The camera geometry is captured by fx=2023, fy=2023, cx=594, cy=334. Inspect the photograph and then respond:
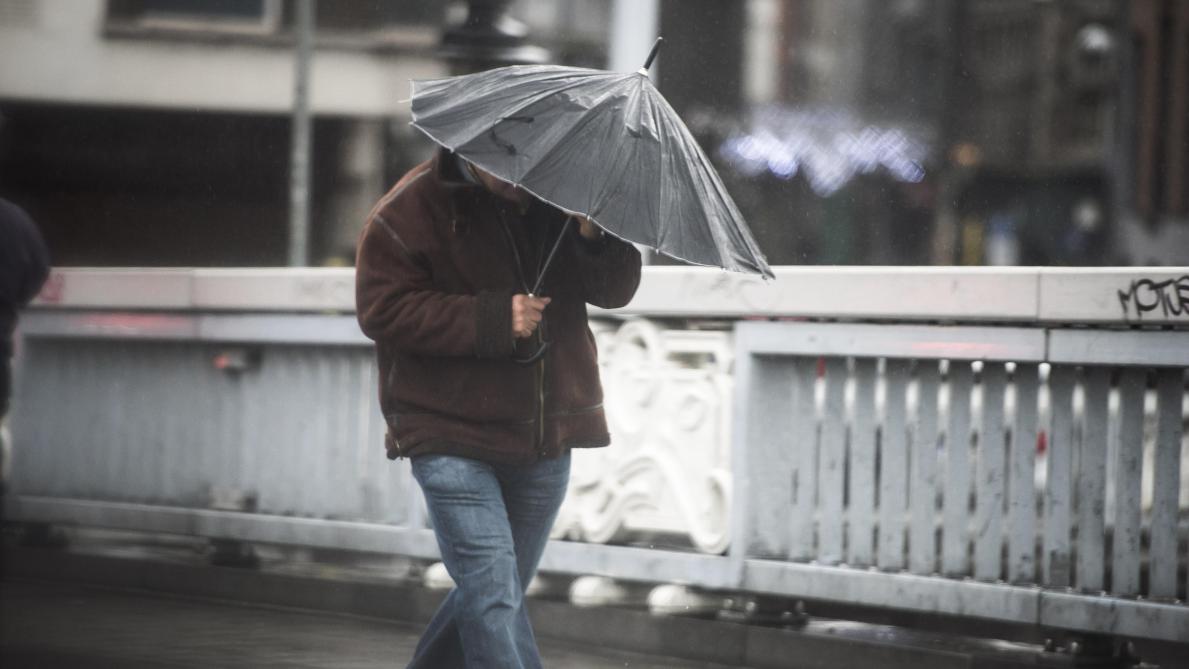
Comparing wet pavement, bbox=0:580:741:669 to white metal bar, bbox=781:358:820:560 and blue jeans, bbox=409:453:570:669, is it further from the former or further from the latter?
blue jeans, bbox=409:453:570:669

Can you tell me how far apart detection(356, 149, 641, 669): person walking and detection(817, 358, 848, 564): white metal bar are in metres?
2.11

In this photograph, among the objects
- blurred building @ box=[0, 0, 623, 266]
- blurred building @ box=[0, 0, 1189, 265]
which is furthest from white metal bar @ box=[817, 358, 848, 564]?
blurred building @ box=[0, 0, 623, 266]

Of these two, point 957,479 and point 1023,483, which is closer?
point 1023,483

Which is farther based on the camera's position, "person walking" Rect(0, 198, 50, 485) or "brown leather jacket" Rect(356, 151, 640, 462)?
"person walking" Rect(0, 198, 50, 485)

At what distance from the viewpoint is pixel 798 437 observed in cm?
709

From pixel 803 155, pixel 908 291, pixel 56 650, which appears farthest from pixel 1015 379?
pixel 803 155

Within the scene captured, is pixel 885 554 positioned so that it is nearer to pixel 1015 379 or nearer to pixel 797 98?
pixel 1015 379

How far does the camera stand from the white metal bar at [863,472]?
6871mm

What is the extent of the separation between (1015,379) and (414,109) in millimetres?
2591

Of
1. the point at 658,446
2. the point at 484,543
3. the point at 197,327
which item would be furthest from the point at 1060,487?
the point at 197,327

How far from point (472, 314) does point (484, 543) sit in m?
0.54

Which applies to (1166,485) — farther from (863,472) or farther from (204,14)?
(204,14)

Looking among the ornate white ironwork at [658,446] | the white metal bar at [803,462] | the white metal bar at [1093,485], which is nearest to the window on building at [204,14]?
the ornate white ironwork at [658,446]

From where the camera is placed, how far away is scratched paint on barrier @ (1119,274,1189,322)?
604 centimetres
